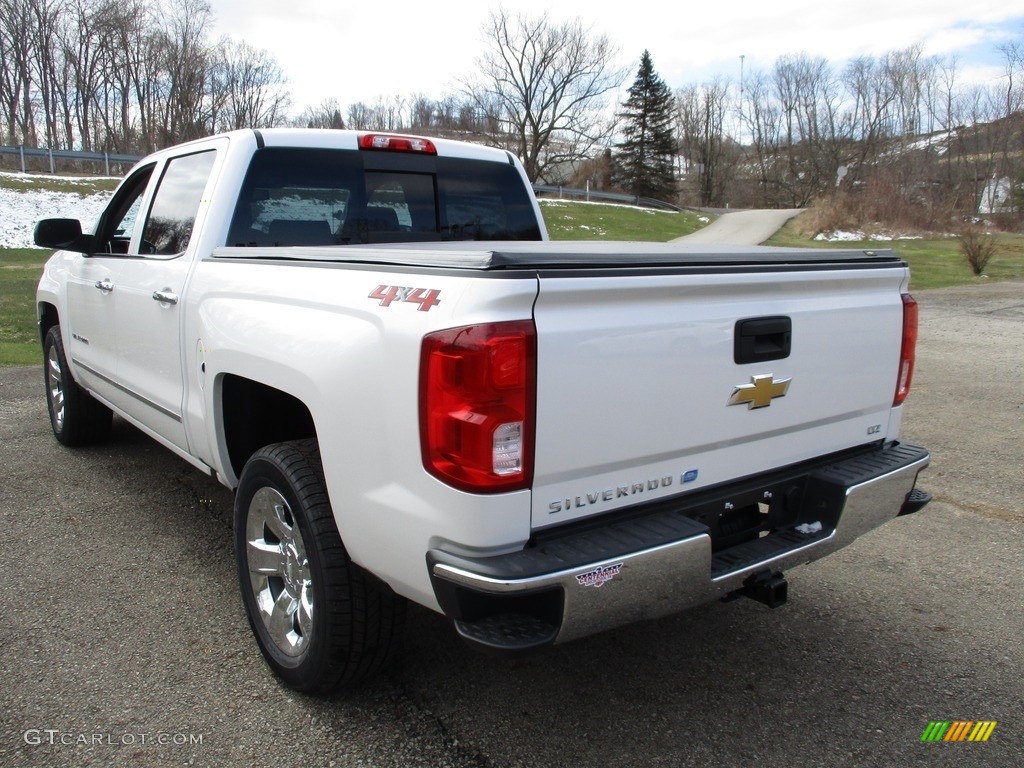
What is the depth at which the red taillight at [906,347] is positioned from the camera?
10.3 feet

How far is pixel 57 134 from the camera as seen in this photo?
1773 inches

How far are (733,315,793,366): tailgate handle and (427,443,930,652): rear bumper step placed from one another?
17.3 inches

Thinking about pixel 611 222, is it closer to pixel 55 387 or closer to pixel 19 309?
pixel 19 309

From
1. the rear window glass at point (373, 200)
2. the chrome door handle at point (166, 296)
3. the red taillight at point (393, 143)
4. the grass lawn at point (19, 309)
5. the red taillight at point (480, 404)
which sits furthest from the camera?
the grass lawn at point (19, 309)

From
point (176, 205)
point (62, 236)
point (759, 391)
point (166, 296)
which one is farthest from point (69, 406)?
point (759, 391)

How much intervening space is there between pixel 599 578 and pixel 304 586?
3.75ft

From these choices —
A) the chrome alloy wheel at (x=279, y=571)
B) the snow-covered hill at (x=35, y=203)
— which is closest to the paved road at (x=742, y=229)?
the snow-covered hill at (x=35, y=203)

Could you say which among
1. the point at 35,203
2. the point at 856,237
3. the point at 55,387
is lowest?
the point at 55,387

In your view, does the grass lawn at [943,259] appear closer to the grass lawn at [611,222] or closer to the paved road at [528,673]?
the grass lawn at [611,222]

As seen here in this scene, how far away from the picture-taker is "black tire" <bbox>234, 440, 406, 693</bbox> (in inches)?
102

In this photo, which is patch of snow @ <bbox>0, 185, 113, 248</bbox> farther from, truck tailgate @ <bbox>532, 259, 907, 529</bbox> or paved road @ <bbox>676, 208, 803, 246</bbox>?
truck tailgate @ <bbox>532, 259, 907, 529</bbox>

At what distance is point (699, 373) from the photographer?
2473 mm

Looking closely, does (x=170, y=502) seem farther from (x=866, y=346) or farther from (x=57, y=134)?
(x=57, y=134)

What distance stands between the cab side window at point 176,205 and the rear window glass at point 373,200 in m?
0.29
